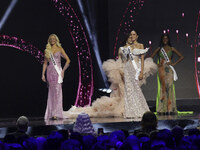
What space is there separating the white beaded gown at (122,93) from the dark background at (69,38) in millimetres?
1073

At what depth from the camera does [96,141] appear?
85.0 inches

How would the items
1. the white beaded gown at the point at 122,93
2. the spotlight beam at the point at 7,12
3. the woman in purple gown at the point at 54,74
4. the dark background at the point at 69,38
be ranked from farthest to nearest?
the dark background at the point at 69,38 < the spotlight beam at the point at 7,12 < the woman in purple gown at the point at 54,74 < the white beaded gown at the point at 122,93

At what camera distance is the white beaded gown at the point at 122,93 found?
736 cm

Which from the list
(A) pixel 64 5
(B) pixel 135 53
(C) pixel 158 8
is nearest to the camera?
(B) pixel 135 53

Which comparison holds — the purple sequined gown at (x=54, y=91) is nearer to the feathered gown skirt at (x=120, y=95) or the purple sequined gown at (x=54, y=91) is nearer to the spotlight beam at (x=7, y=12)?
the feathered gown skirt at (x=120, y=95)

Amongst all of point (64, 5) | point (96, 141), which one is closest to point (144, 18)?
point (64, 5)

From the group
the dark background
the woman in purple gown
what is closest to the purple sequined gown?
the woman in purple gown

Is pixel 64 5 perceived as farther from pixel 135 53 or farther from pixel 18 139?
pixel 18 139

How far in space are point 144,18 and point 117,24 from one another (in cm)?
77

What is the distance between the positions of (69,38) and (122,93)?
2461 mm

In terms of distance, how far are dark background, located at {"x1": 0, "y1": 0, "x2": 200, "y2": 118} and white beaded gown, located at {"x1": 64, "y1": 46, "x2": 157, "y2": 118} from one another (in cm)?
107

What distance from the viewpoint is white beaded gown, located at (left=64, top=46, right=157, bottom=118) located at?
7.36 m

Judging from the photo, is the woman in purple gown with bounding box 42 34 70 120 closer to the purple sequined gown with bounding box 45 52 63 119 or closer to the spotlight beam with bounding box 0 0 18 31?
the purple sequined gown with bounding box 45 52 63 119

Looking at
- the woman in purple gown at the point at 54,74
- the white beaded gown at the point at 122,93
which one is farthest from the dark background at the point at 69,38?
the woman in purple gown at the point at 54,74
